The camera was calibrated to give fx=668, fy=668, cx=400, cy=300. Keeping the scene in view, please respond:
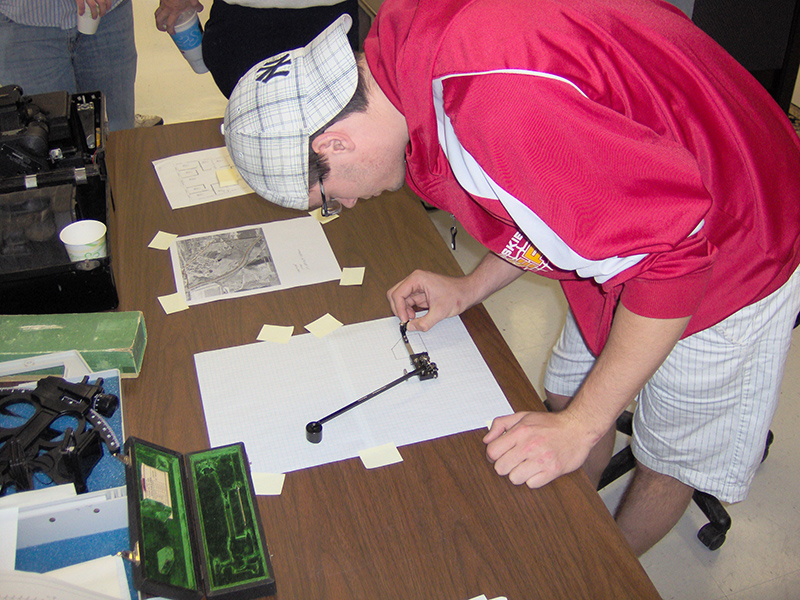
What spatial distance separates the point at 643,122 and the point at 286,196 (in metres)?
0.52

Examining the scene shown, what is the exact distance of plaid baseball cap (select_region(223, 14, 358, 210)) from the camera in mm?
940

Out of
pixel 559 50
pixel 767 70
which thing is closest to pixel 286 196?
pixel 559 50

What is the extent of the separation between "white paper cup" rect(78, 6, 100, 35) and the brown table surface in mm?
1054

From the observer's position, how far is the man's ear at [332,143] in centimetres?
96

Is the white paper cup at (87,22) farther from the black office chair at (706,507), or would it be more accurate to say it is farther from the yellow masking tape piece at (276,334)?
the black office chair at (706,507)

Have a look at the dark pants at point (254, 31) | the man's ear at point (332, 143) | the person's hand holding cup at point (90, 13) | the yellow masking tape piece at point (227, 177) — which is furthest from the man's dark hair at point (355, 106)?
the person's hand holding cup at point (90, 13)

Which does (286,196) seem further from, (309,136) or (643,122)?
(643,122)

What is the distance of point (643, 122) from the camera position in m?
0.84

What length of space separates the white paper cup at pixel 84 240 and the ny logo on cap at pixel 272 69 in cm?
49

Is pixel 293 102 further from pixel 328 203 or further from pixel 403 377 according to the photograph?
pixel 403 377

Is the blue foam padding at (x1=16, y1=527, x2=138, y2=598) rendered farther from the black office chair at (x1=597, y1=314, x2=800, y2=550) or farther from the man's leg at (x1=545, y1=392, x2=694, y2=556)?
the black office chair at (x1=597, y1=314, x2=800, y2=550)

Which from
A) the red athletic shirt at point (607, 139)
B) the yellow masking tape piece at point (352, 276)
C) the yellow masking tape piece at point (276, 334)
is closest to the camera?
the red athletic shirt at point (607, 139)

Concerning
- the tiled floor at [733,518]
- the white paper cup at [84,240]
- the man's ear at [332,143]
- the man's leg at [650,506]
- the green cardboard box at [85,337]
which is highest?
the man's ear at [332,143]

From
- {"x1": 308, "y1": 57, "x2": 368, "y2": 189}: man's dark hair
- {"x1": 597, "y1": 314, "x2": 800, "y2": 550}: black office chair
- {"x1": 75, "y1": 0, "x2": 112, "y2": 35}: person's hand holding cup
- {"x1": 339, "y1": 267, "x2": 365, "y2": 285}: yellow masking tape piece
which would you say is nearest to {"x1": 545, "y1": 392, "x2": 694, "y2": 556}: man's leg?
{"x1": 597, "y1": 314, "x2": 800, "y2": 550}: black office chair
